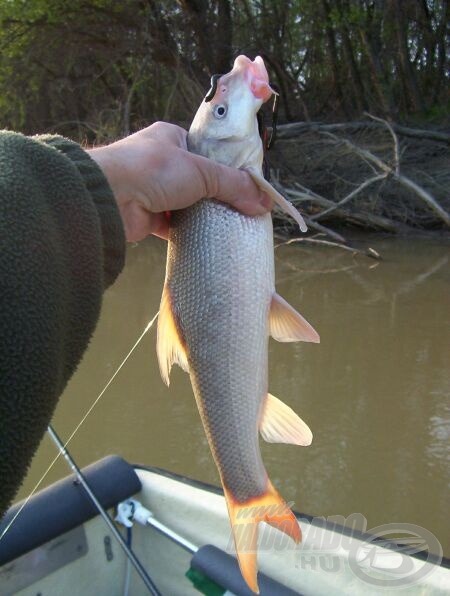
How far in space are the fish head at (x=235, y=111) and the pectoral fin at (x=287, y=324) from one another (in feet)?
1.57

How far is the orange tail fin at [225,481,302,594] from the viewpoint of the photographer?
70.0 inches

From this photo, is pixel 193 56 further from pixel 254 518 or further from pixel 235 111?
pixel 254 518

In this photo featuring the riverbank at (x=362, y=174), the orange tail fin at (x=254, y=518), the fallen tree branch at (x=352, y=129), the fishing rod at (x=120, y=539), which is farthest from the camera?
the fallen tree branch at (x=352, y=129)

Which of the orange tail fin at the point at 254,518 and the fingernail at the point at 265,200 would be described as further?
the fingernail at the point at 265,200

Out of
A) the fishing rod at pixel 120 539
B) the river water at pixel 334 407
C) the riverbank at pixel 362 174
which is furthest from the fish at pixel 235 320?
the riverbank at pixel 362 174

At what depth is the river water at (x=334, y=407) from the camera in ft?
13.0

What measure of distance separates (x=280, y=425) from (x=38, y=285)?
1057mm

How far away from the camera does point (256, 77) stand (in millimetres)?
2035

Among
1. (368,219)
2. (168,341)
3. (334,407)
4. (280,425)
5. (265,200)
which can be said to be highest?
(265,200)

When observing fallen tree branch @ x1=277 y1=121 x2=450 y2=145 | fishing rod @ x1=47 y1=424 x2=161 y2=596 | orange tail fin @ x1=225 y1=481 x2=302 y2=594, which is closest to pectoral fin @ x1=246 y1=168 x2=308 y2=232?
orange tail fin @ x1=225 y1=481 x2=302 y2=594

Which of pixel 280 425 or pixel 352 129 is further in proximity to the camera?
pixel 352 129

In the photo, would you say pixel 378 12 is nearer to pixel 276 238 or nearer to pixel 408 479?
pixel 276 238

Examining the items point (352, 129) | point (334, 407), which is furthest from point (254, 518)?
point (352, 129)

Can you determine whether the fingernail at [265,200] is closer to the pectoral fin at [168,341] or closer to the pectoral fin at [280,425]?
the pectoral fin at [168,341]
